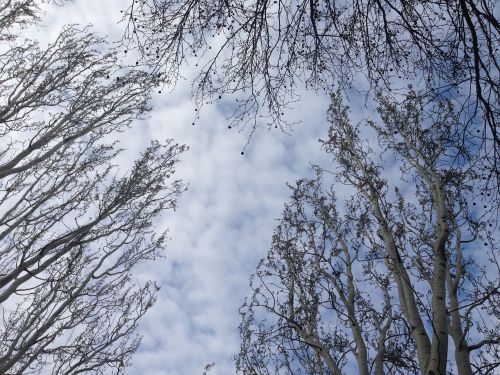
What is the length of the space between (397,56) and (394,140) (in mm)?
4493

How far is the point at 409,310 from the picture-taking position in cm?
469

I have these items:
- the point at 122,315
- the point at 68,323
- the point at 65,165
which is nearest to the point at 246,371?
the point at 122,315

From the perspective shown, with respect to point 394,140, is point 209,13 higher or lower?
lower

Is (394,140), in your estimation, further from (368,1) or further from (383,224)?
(368,1)

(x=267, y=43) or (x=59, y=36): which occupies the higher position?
(x=59, y=36)

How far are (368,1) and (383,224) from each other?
339 cm

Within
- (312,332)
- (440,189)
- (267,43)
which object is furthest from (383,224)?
(267,43)

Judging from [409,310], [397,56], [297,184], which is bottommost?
[409,310]

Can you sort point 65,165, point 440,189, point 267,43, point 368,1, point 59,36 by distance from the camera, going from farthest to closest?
1. point 59,36
2. point 65,165
3. point 440,189
4. point 267,43
5. point 368,1

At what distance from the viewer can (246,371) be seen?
907cm

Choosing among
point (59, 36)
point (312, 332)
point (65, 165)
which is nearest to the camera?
point (312, 332)

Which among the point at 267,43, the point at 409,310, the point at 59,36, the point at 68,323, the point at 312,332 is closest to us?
the point at 267,43

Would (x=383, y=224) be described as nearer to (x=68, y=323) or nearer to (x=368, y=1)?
(x=368, y=1)

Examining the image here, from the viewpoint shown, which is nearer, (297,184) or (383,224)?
(383,224)
